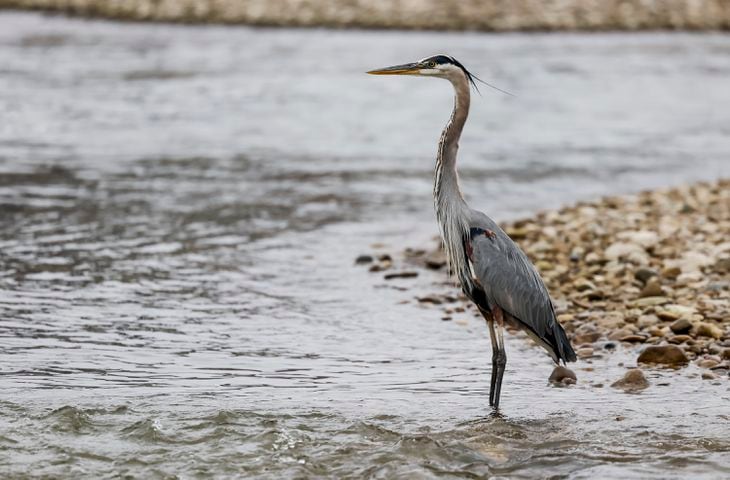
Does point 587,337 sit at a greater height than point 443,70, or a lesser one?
lesser

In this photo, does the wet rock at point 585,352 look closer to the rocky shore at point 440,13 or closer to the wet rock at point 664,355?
the wet rock at point 664,355

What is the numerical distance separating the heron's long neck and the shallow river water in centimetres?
95

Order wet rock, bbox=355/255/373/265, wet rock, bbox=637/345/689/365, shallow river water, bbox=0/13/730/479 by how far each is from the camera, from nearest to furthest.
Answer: shallow river water, bbox=0/13/730/479
wet rock, bbox=637/345/689/365
wet rock, bbox=355/255/373/265

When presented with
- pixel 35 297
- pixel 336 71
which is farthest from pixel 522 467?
pixel 336 71

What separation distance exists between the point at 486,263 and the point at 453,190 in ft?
1.76

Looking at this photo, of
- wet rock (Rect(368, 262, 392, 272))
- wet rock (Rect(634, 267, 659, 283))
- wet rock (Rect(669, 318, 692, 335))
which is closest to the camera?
wet rock (Rect(669, 318, 692, 335))

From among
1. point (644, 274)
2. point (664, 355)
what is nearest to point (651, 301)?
point (644, 274)

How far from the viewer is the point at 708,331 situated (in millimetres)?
8141

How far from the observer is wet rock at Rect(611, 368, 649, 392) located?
7419 mm

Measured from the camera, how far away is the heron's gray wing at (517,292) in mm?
7180

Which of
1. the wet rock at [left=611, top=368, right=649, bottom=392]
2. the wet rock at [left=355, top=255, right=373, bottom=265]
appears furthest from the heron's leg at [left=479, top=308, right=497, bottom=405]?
the wet rock at [left=355, top=255, right=373, bottom=265]

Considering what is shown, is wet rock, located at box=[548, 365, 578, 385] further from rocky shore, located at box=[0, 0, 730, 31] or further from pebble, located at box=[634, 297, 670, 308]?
rocky shore, located at box=[0, 0, 730, 31]

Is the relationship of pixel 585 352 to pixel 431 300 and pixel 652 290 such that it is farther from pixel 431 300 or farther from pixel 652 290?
pixel 431 300

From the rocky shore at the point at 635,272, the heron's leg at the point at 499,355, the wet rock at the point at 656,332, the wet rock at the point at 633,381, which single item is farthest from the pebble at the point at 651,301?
the heron's leg at the point at 499,355
